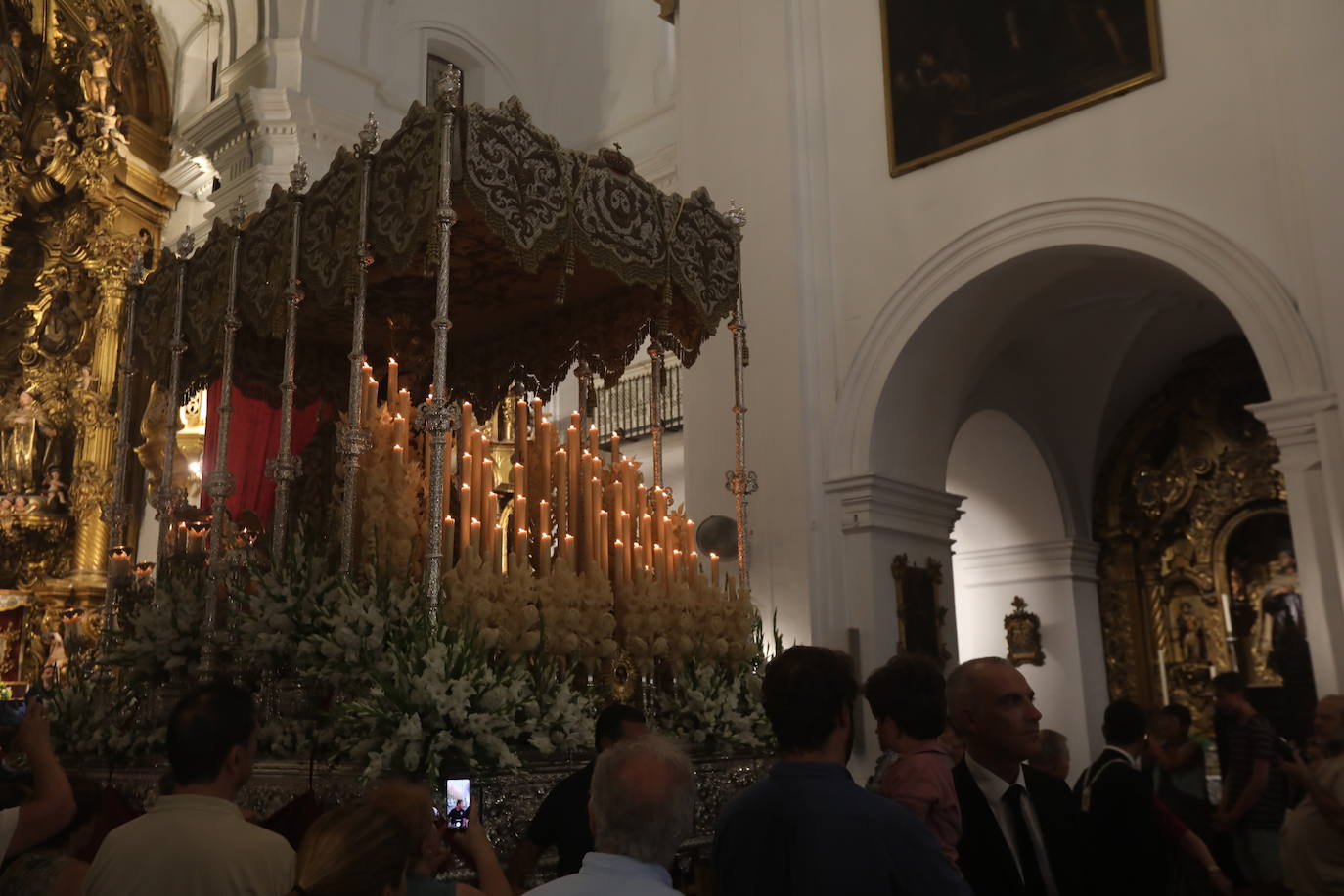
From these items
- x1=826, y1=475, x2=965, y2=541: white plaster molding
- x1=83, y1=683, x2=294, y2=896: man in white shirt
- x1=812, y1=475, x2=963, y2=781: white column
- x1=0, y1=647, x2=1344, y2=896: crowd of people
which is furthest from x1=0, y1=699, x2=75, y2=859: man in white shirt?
x1=826, y1=475, x2=965, y2=541: white plaster molding

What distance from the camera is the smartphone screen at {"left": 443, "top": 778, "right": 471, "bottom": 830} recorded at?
3211 mm

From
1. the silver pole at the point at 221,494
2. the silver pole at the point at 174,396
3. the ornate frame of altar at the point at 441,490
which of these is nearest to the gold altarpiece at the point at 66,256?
the ornate frame of altar at the point at 441,490

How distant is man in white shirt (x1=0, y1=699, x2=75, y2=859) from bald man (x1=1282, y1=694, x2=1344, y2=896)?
4190 millimetres

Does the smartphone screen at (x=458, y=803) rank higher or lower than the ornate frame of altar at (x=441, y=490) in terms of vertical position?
lower

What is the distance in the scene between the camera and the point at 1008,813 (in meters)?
2.73

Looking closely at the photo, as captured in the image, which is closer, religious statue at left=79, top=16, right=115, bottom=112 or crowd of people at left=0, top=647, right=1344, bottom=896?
crowd of people at left=0, top=647, right=1344, bottom=896

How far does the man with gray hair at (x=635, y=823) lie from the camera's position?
196cm

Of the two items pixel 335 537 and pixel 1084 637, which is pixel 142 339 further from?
pixel 1084 637

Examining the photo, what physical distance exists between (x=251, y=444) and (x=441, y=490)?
527 cm

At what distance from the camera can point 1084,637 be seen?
37.6ft

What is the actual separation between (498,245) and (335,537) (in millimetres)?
1701

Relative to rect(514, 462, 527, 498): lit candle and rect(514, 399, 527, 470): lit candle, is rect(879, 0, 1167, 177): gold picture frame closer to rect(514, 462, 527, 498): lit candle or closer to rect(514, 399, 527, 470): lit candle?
rect(514, 399, 527, 470): lit candle

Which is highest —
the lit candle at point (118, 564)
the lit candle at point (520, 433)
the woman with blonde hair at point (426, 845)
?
the lit candle at point (520, 433)

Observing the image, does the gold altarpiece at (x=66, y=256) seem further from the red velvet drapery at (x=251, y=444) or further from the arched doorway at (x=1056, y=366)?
the arched doorway at (x=1056, y=366)
